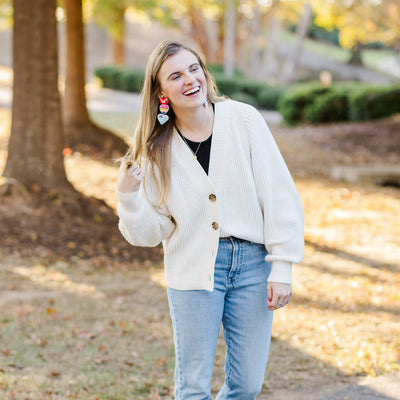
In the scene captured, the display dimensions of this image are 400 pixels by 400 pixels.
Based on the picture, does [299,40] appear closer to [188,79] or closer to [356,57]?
[356,57]

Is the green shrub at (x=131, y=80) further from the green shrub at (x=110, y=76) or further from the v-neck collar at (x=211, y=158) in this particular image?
the v-neck collar at (x=211, y=158)

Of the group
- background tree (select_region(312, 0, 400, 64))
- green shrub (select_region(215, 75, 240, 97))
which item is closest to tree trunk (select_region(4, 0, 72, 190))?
background tree (select_region(312, 0, 400, 64))

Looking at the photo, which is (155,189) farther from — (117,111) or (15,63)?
(117,111)

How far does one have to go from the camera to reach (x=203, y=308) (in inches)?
105

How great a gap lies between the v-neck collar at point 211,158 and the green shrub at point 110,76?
2865 centimetres

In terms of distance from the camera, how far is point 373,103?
64.5 feet

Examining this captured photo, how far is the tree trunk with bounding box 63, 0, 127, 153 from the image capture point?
1348 cm

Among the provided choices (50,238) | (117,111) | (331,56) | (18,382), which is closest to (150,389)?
(18,382)

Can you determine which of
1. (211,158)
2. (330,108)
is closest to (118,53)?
(330,108)

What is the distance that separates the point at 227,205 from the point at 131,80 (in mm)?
27954

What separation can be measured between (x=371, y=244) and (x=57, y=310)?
4532mm

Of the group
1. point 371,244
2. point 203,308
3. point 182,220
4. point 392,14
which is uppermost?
point 392,14

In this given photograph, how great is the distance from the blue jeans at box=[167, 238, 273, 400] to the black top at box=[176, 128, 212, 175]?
1.12ft

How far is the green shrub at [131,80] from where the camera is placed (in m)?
29.7
